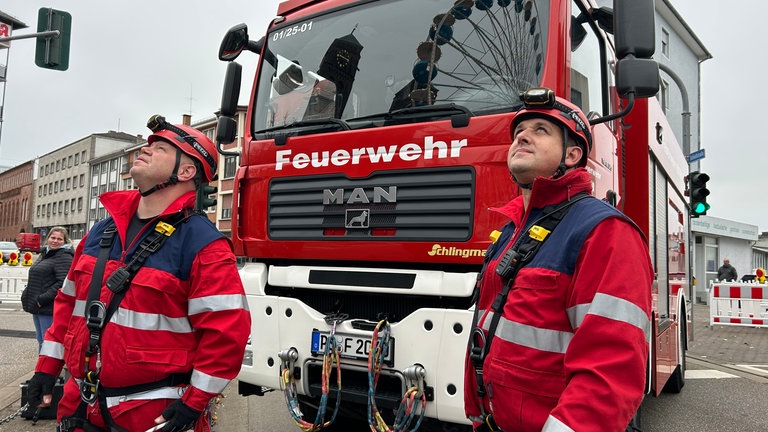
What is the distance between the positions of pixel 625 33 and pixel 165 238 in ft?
8.09

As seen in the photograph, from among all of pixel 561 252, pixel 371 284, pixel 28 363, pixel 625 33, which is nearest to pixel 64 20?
pixel 28 363

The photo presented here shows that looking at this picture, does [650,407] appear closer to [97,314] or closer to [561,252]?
[561,252]

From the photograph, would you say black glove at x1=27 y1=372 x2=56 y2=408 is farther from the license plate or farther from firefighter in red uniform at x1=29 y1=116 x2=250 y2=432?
the license plate

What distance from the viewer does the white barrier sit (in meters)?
13.5

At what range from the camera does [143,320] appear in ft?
7.63

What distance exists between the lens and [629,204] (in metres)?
4.75

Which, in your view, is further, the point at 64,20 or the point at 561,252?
the point at 64,20

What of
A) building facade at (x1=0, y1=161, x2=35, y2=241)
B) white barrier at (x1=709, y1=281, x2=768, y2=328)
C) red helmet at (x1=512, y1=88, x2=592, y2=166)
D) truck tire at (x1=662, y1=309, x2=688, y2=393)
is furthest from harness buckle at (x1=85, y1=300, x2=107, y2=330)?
building facade at (x1=0, y1=161, x2=35, y2=241)

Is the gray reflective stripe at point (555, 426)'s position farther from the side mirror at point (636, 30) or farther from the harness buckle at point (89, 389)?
the side mirror at point (636, 30)

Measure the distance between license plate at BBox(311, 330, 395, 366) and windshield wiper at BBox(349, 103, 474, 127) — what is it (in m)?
1.30

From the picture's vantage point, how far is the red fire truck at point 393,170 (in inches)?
129

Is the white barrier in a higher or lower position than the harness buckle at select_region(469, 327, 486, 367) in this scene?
lower

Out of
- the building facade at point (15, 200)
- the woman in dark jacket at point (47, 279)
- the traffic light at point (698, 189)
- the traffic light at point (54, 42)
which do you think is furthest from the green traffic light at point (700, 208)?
the building facade at point (15, 200)

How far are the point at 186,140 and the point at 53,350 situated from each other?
1.06 metres
